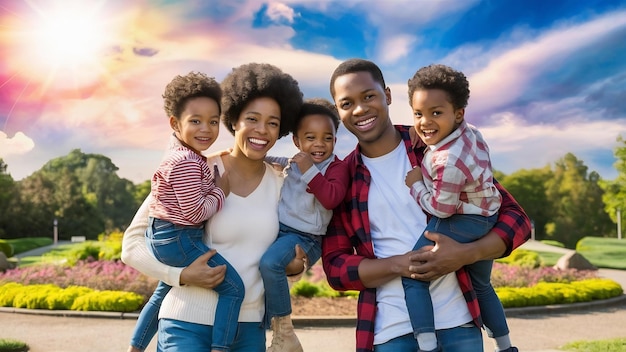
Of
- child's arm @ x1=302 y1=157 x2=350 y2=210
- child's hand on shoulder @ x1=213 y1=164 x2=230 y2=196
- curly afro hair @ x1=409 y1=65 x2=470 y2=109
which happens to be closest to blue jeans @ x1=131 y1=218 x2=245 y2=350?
child's hand on shoulder @ x1=213 y1=164 x2=230 y2=196

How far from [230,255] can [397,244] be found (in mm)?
737

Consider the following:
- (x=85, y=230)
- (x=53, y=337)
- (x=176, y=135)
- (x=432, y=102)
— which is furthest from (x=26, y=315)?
(x=85, y=230)

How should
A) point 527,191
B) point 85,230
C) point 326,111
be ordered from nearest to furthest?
point 326,111
point 85,230
point 527,191

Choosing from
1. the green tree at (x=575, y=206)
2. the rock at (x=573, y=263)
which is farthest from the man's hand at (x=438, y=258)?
the green tree at (x=575, y=206)

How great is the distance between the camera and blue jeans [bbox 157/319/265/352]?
2465 mm

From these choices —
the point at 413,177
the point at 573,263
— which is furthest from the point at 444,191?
the point at 573,263

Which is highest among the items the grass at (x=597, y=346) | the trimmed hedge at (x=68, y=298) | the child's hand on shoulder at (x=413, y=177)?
the child's hand on shoulder at (x=413, y=177)

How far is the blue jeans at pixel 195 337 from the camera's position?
246 centimetres

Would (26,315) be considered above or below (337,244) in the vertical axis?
below

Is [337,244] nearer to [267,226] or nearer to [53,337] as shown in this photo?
[267,226]

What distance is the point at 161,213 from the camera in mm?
2506

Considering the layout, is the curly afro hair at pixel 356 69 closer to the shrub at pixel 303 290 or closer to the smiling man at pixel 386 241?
the smiling man at pixel 386 241

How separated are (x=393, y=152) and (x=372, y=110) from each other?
0.72ft

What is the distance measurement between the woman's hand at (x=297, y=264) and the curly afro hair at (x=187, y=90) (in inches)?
30.5
